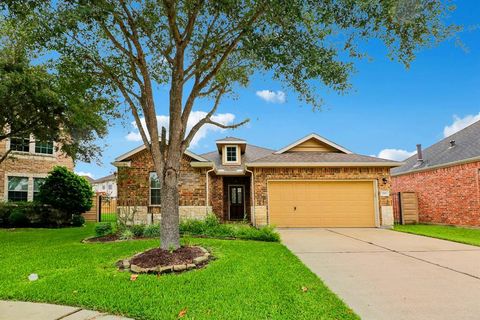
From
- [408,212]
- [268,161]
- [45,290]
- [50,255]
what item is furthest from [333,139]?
[45,290]

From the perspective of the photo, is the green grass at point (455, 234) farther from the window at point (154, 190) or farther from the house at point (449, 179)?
the window at point (154, 190)

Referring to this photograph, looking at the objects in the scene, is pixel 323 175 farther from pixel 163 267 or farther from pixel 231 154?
pixel 163 267

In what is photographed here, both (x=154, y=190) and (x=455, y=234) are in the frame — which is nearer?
(x=455, y=234)

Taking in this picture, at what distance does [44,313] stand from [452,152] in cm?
1834

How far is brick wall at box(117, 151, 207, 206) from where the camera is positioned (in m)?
14.8

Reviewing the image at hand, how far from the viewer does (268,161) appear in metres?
14.3

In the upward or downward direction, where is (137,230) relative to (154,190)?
downward

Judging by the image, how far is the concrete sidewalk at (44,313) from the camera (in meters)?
3.85

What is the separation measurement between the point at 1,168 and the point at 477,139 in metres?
25.1

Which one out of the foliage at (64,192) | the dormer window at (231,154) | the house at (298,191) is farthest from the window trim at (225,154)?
the foliage at (64,192)

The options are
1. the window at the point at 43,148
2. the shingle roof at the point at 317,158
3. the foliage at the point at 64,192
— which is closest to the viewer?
the shingle roof at the point at 317,158


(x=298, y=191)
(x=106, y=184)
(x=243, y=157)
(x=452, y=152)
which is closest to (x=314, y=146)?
(x=298, y=191)

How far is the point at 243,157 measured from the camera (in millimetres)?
20125

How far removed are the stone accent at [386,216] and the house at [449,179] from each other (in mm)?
3649
